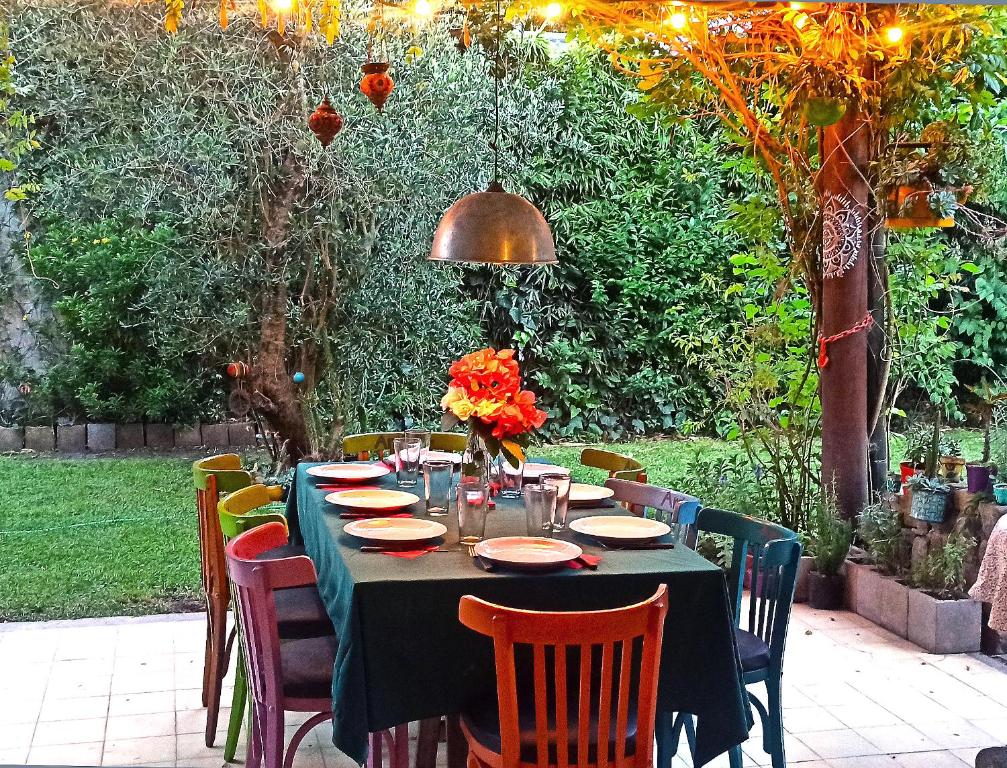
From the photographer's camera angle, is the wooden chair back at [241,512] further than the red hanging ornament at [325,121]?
No

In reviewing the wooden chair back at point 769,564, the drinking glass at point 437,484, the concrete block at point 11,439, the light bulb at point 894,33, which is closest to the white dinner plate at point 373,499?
the drinking glass at point 437,484

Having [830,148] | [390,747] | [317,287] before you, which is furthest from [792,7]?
[390,747]

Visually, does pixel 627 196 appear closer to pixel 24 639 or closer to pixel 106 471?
pixel 106 471

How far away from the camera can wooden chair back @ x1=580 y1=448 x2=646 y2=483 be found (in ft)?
11.9

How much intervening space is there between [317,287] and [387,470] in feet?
9.10

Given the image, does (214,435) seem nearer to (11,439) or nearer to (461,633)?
(11,439)

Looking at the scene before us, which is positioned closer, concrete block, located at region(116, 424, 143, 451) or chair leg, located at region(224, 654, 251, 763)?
chair leg, located at region(224, 654, 251, 763)

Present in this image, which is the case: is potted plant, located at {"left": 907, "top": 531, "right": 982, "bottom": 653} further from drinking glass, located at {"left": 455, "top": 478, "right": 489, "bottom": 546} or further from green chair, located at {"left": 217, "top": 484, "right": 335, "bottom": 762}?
green chair, located at {"left": 217, "top": 484, "right": 335, "bottom": 762}

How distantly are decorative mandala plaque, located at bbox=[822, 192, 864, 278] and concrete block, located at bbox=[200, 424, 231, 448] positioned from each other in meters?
4.03

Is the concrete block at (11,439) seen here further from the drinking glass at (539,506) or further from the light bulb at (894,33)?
the light bulb at (894,33)

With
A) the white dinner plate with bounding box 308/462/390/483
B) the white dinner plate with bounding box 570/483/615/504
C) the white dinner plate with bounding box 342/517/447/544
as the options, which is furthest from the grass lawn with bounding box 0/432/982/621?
Result: the white dinner plate with bounding box 342/517/447/544

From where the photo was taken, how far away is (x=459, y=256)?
10.5ft

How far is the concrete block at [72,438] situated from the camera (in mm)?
6848

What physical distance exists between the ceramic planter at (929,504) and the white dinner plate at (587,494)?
1674 mm
